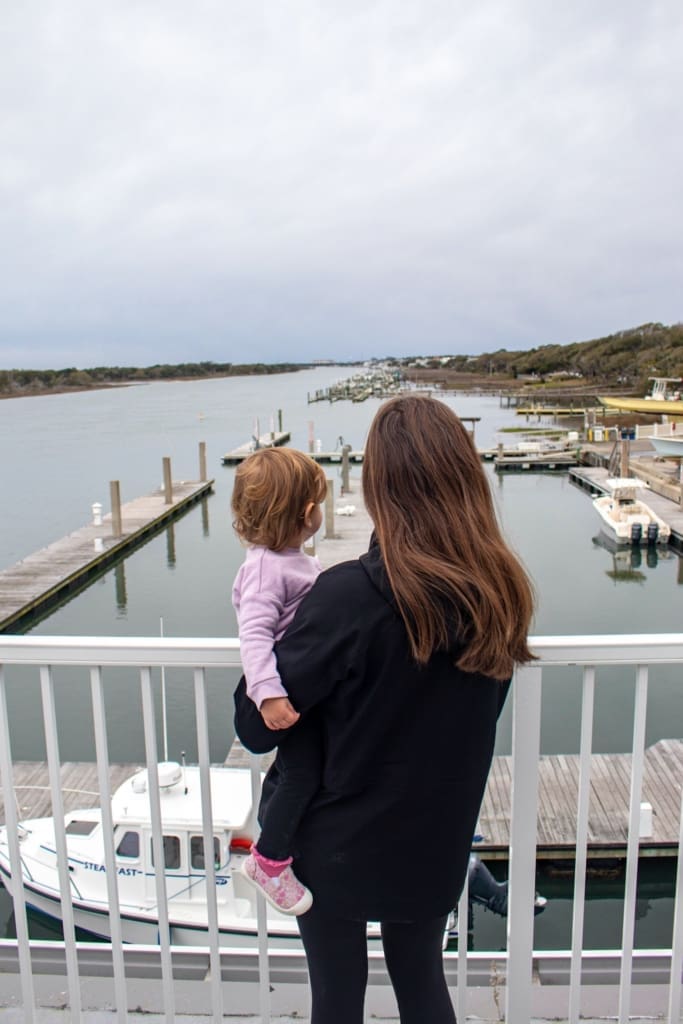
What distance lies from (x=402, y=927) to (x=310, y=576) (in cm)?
62

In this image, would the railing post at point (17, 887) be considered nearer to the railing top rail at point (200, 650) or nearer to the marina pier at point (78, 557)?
the railing top rail at point (200, 650)

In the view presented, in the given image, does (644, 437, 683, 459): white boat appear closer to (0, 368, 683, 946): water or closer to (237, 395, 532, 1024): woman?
(0, 368, 683, 946): water

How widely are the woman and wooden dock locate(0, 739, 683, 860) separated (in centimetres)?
607

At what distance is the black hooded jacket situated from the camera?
108 centimetres

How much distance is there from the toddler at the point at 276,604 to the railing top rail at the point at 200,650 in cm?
23

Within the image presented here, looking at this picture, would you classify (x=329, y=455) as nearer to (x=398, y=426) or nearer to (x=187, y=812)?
(x=187, y=812)

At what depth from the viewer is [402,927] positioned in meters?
1.28

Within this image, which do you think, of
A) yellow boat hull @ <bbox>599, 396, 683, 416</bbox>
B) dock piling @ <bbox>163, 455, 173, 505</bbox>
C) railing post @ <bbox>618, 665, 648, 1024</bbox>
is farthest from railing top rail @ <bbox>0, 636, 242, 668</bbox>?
yellow boat hull @ <bbox>599, 396, 683, 416</bbox>

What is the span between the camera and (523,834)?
5.11 feet

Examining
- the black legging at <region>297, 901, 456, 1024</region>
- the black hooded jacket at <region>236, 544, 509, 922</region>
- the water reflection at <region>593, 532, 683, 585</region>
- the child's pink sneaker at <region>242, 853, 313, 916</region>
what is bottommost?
the water reflection at <region>593, 532, 683, 585</region>

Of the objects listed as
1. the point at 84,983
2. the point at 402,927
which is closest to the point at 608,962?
the point at 402,927

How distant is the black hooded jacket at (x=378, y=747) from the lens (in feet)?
3.54

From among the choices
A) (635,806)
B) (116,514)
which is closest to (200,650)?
(635,806)

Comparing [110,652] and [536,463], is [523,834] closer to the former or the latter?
[110,652]
